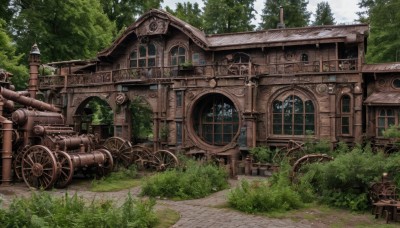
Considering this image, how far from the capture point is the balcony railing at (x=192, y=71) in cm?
2114

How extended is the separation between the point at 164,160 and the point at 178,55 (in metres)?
8.15

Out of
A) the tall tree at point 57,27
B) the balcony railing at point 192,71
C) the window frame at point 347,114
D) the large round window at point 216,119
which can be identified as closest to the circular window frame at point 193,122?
the large round window at point 216,119

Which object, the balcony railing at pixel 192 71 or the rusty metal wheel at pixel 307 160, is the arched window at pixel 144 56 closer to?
the balcony railing at pixel 192 71

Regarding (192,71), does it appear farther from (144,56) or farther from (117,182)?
(117,182)

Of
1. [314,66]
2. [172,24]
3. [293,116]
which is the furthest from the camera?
[172,24]

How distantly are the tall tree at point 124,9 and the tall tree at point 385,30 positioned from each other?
822 inches

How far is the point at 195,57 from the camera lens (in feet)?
82.9

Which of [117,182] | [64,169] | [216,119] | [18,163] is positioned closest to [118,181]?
[117,182]

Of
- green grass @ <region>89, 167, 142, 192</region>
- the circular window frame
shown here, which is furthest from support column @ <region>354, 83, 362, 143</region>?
green grass @ <region>89, 167, 142, 192</region>

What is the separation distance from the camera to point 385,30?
30.3 meters

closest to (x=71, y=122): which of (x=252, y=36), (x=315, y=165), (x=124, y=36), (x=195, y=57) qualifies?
(x=124, y=36)

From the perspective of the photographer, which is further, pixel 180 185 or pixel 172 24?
pixel 172 24

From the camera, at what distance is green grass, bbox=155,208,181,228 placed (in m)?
10.3

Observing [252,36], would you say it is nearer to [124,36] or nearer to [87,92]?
[124,36]
